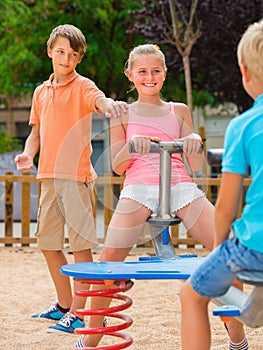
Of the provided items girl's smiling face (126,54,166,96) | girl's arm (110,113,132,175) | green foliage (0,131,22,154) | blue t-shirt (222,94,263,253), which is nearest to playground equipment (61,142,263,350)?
blue t-shirt (222,94,263,253)

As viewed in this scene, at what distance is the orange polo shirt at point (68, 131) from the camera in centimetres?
506

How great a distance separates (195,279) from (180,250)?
7.21 meters

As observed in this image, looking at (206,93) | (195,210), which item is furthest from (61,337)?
(206,93)

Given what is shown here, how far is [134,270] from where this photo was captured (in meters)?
3.46

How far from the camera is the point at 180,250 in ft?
33.2

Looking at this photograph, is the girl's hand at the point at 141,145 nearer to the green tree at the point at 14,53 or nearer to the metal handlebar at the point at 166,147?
the metal handlebar at the point at 166,147

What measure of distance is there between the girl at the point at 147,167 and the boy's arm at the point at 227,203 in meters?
0.88

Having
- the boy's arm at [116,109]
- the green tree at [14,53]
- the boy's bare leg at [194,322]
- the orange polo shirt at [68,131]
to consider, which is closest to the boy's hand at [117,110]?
the boy's arm at [116,109]

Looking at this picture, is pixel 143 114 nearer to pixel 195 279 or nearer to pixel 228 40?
pixel 195 279

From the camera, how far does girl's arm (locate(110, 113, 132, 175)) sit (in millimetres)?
4094

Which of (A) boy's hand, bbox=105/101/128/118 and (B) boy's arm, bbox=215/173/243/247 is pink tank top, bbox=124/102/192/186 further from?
(B) boy's arm, bbox=215/173/243/247

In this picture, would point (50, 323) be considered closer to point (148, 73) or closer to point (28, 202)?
point (148, 73)

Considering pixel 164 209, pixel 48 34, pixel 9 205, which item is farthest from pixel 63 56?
pixel 48 34

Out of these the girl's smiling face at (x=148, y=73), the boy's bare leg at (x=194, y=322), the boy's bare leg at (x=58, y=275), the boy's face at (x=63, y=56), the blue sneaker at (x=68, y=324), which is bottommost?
the blue sneaker at (x=68, y=324)
